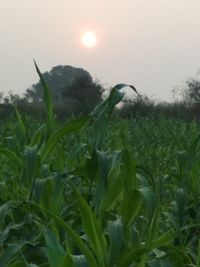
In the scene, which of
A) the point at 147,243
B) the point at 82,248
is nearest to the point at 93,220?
the point at 82,248

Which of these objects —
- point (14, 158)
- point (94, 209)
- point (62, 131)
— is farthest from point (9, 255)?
point (14, 158)

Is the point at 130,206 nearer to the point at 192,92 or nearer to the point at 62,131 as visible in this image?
the point at 62,131

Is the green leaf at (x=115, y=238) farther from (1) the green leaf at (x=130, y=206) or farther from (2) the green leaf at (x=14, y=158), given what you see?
(2) the green leaf at (x=14, y=158)

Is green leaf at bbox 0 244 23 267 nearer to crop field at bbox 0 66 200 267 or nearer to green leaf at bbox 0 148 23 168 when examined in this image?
crop field at bbox 0 66 200 267

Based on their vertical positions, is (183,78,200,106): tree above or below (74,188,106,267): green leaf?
above

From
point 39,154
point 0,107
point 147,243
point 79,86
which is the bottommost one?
point 147,243

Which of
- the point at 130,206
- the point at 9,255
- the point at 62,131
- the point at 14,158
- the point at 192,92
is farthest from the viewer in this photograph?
the point at 192,92

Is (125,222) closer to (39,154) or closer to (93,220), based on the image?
(93,220)

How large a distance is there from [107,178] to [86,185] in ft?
2.15

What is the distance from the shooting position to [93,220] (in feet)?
4.00

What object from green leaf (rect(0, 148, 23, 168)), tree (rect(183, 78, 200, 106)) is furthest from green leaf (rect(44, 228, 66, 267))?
tree (rect(183, 78, 200, 106))

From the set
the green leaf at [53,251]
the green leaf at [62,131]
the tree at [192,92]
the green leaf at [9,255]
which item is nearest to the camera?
the green leaf at [53,251]

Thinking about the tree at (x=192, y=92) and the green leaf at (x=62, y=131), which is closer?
the green leaf at (x=62, y=131)

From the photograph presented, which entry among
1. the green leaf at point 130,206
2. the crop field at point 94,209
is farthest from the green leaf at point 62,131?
the green leaf at point 130,206
